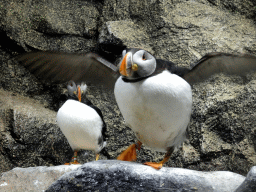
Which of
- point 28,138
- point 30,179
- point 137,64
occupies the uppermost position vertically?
point 137,64

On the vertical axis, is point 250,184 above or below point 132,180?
above

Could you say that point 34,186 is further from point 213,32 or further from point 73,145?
point 213,32

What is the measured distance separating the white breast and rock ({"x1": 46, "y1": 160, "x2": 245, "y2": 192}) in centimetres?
135

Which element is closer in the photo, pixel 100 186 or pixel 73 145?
pixel 100 186

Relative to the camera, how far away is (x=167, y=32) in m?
4.37

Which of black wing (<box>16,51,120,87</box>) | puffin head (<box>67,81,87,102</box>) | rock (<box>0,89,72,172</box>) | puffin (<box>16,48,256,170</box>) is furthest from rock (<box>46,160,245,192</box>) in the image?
rock (<box>0,89,72,172</box>)

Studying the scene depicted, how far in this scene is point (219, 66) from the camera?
2.69 metres

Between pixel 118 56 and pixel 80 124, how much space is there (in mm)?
1299

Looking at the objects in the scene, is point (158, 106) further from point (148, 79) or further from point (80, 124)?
point (80, 124)

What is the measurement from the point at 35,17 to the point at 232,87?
2.92 m

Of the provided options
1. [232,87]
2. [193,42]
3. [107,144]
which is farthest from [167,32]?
[107,144]

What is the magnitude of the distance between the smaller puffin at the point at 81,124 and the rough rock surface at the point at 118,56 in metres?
0.28

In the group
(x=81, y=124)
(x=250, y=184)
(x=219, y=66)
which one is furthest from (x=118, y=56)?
(x=250, y=184)

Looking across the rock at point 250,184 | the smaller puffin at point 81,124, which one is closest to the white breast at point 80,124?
the smaller puffin at point 81,124
